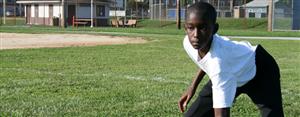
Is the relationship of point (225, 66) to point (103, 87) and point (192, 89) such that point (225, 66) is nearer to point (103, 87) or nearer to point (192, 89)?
point (192, 89)

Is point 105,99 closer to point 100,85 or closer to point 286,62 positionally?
point 100,85

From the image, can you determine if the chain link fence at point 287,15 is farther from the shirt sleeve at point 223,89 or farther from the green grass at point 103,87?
the shirt sleeve at point 223,89

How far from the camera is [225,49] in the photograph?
3709 millimetres

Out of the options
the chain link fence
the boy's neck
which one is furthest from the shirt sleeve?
the chain link fence

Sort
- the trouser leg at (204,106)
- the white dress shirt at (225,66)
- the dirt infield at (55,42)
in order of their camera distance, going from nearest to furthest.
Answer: the white dress shirt at (225,66) → the trouser leg at (204,106) → the dirt infield at (55,42)

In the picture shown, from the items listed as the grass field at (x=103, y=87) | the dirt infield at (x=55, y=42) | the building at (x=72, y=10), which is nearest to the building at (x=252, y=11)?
the building at (x=72, y=10)

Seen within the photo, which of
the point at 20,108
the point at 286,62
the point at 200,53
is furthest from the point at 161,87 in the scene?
the point at 286,62

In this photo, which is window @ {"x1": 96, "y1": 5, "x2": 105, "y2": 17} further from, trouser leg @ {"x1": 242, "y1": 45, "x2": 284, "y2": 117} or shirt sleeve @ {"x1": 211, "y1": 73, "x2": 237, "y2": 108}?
shirt sleeve @ {"x1": 211, "y1": 73, "x2": 237, "y2": 108}

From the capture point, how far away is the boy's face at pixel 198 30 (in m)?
3.46

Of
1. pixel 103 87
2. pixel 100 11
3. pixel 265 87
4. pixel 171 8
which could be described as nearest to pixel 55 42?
pixel 103 87

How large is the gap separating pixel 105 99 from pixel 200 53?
387 cm

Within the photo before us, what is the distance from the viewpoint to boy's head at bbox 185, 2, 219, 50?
3.47 meters

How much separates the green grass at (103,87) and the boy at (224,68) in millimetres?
2320

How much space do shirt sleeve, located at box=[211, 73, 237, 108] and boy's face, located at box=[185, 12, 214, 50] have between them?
23cm
